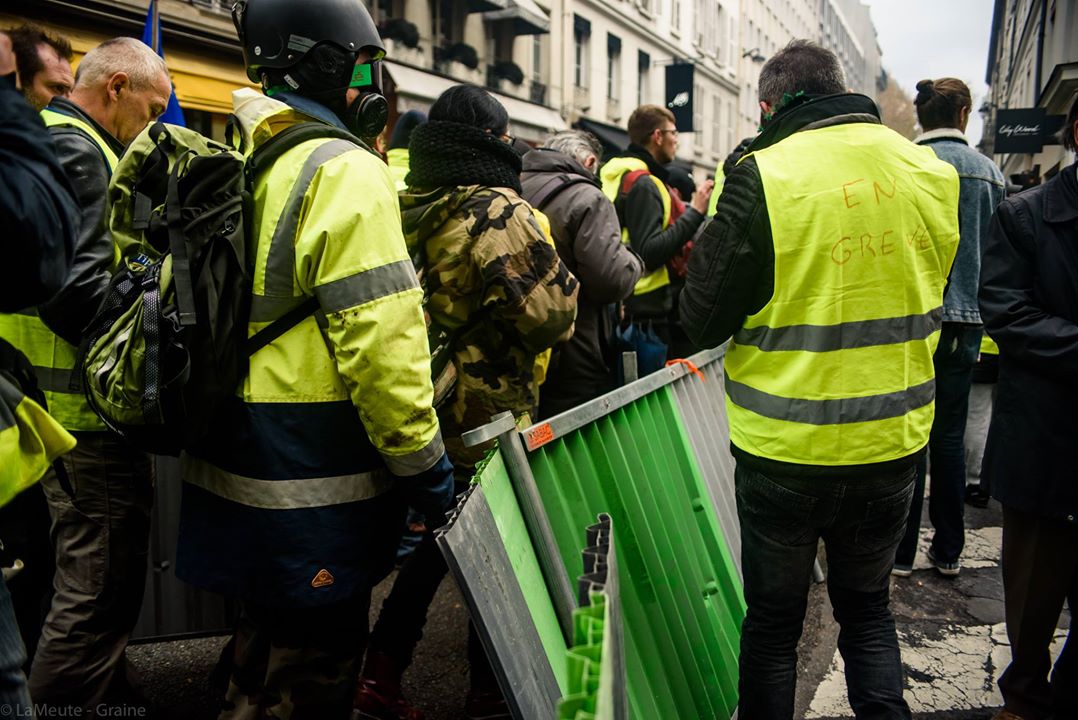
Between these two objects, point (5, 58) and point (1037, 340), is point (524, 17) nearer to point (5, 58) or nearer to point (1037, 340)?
point (1037, 340)

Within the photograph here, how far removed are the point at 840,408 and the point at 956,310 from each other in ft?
6.69

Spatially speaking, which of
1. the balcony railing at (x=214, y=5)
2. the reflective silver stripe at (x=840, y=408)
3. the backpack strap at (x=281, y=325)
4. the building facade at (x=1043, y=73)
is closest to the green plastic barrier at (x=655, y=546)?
the reflective silver stripe at (x=840, y=408)

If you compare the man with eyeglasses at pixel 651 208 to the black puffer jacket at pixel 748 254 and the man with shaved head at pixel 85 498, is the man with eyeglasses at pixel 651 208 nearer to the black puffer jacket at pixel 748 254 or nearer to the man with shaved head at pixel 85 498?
the black puffer jacket at pixel 748 254

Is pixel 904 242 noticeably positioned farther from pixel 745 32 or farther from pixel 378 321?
pixel 745 32

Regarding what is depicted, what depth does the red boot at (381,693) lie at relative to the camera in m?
2.85

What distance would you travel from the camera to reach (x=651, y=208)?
4832 millimetres

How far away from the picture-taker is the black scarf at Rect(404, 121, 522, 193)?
2.92 m

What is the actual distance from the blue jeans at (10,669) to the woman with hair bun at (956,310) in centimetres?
362

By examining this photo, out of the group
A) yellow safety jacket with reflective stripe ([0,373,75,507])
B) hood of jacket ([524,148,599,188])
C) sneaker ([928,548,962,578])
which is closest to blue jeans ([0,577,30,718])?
yellow safety jacket with reflective stripe ([0,373,75,507])

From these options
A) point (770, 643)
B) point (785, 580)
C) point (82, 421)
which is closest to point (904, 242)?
point (785, 580)

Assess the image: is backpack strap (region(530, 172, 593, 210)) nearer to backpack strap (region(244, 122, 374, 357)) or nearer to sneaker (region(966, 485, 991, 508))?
backpack strap (region(244, 122, 374, 357))

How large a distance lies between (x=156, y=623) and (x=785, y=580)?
7.70ft

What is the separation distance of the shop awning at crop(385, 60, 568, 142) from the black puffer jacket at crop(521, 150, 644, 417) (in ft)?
31.2

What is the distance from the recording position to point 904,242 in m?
2.24
